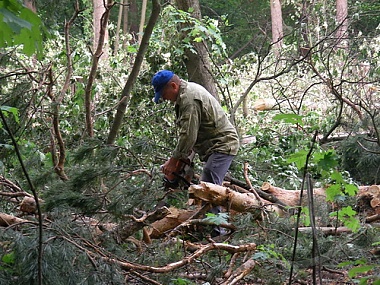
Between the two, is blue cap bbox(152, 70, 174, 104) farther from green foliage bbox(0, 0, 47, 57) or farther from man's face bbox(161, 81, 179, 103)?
green foliage bbox(0, 0, 47, 57)

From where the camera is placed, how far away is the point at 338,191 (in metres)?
3.55

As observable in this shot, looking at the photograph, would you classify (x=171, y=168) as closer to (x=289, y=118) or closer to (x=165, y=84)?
(x=165, y=84)

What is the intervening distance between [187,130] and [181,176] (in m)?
0.42

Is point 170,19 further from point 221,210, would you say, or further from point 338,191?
point 338,191

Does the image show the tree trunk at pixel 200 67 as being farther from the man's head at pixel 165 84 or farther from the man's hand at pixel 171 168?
the man's hand at pixel 171 168

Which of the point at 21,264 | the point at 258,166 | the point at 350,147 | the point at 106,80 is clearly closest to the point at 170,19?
the point at 106,80

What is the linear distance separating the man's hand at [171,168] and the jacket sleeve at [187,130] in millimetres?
51

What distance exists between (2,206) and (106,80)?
3378 millimetres

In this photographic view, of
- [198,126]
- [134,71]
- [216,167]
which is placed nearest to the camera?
[198,126]

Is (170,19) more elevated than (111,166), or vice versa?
(170,19)

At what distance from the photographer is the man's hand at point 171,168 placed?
17.3 ft

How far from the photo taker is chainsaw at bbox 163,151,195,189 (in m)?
5.25

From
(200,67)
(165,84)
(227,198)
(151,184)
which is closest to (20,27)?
(151,184)

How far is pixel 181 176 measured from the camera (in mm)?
5328
